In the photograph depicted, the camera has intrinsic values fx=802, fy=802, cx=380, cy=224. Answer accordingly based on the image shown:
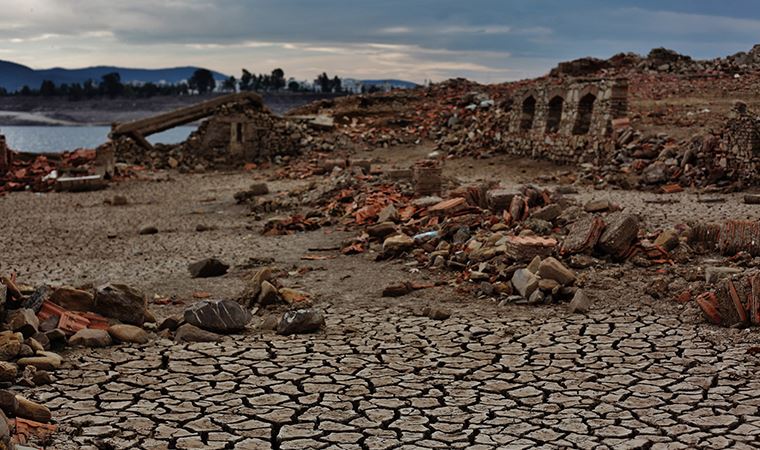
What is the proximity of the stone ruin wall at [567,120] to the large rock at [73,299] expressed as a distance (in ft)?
44.9

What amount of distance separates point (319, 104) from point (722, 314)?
2754cm

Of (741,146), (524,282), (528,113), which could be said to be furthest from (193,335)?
(528,113)

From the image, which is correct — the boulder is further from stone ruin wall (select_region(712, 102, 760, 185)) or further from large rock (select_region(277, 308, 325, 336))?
stone ruin wall (select_region(712, 102, 760, 185))

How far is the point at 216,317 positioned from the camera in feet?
26.0

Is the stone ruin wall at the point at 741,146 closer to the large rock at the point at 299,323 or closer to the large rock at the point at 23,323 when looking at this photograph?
the large rock at the point at 299,323

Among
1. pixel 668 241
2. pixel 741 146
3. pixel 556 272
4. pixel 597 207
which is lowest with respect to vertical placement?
pixel 556 272

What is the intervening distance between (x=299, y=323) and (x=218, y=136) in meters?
20.1

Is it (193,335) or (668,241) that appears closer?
(193,335)

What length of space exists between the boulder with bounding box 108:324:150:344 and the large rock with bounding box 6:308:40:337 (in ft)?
2.20

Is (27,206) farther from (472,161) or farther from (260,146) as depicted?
(472,161)

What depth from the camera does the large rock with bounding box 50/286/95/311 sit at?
805 centimetres

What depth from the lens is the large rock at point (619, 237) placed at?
32.2ft

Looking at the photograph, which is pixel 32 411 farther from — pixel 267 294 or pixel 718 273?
pixel 718 273

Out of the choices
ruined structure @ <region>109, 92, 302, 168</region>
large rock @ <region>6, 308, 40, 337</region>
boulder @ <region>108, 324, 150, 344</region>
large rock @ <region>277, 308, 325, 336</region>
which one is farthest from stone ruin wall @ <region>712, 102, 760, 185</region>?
ruined structure @ <region>109, 92, 302, 168</region>
